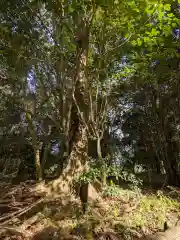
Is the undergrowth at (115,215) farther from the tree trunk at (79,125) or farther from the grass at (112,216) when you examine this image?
the tree trunk at (79,125)

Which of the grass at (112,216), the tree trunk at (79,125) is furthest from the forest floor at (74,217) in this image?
the tree trunk at (79,125)

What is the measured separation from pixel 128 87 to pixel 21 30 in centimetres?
341

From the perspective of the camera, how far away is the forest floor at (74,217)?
244cm

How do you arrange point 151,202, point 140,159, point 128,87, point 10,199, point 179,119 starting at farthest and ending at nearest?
point 140,159 < point 128,87 < point 179,119 < point 151,202 < point 10,199

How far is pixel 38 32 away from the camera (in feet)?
14.1

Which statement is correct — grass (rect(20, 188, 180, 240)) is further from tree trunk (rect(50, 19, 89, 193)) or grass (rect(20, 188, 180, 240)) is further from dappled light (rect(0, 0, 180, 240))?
tree trunk (rect(50, 19, 89, 193))

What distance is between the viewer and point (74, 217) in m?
2.83

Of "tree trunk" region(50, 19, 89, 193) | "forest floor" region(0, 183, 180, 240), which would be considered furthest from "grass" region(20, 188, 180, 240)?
"tree trunk" region(50, 19, 89, 193)

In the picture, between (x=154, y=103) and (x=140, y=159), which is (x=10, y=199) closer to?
(x=154, y=103)

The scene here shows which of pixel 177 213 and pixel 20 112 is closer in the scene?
pixel 177 213

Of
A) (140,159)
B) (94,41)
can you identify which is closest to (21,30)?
(94,41)

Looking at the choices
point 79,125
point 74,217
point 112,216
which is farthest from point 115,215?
point 79,125

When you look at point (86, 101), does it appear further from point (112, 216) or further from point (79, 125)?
point (112, 216)

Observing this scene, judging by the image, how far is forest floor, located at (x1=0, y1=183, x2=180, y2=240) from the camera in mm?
2441
